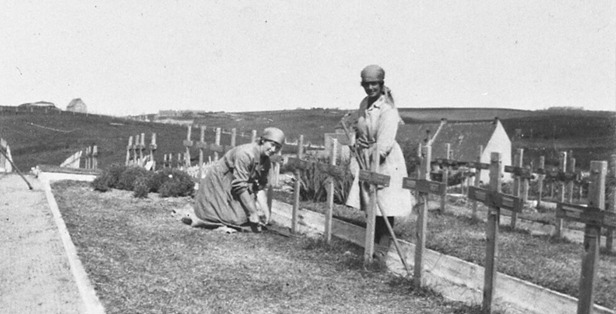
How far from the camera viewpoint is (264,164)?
8688 mm

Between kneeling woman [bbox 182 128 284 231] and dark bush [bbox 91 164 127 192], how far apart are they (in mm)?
5538

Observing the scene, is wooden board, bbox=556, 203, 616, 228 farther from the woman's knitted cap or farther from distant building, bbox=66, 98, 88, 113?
distant building, bbox=66, 98, 88, 113

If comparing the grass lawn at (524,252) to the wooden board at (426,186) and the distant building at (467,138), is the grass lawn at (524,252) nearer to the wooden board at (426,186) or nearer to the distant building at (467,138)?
the wooden board at (426,186)

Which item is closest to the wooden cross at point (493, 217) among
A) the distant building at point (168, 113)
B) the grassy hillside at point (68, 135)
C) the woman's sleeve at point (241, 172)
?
the woman's sleeve at point (241, 172)

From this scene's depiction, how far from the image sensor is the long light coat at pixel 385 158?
21.2ft

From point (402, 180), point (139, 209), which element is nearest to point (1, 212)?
point (139, 209)

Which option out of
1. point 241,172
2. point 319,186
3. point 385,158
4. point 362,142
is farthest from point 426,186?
point 319,186

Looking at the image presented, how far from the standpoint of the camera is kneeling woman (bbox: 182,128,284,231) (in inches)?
332

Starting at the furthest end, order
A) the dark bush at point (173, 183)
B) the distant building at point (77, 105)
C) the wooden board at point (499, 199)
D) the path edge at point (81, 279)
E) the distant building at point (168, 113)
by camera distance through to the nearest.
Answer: the distant building at point (77, 105), the distant building at point (168, 113), the dark bush at point (173, 183), the wooden board at point (499, 199), the path edge at point (81, 279)

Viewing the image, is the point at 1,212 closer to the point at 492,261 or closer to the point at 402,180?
the point at 402,180

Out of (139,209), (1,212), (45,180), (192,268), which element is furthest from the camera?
(45,180)

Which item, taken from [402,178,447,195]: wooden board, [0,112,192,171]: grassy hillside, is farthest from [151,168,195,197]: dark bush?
[0,112,192,171]: grassy hillside

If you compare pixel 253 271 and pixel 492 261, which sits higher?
pixel 492 261

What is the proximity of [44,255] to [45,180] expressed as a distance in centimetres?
982
